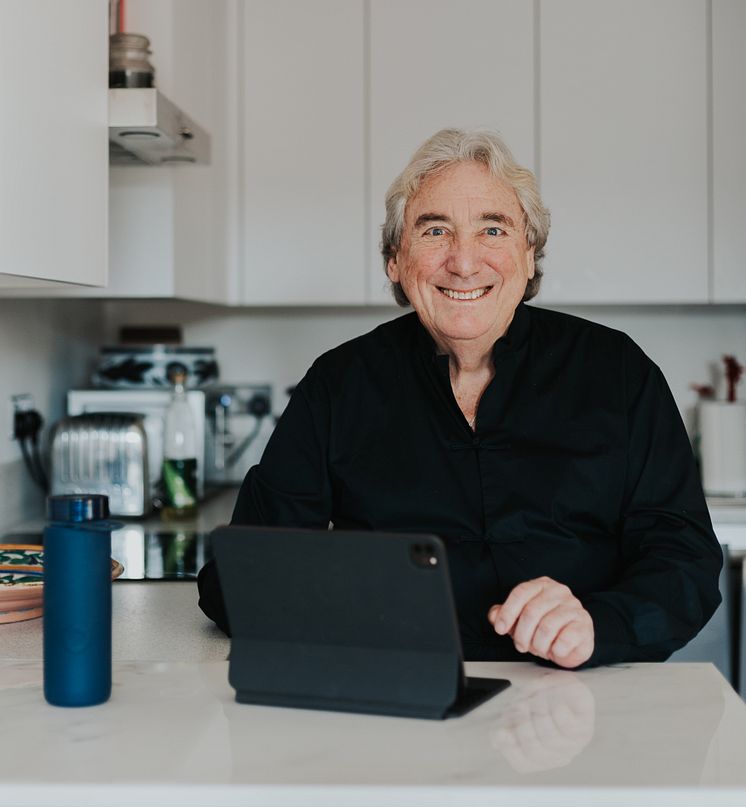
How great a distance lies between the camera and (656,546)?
4.57 ft

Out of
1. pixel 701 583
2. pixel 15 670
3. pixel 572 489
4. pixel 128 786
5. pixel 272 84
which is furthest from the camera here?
pixel 272 84

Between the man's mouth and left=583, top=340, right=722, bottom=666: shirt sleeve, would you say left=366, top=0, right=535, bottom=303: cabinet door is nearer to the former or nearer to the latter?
the man's mouth

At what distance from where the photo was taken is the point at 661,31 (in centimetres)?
276

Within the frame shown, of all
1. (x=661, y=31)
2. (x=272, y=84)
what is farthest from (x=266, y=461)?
(x=661, y=31)

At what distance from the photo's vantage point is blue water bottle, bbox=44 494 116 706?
1001 mm

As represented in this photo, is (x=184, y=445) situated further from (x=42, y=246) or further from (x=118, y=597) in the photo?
(x=42, y=246)

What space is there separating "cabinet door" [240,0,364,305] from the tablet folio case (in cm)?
187

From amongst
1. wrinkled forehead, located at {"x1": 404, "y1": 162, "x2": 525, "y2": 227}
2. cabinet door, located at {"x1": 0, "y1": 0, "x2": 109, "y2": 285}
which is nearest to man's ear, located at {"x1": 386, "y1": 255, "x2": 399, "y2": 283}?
wrinkled forehead, located at {"x1": 404, "y1": 162, "x2": 525, "y2": 227}

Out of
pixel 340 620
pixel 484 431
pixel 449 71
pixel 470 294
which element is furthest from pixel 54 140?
pixel 449 71

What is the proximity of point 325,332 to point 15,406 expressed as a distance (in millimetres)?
995

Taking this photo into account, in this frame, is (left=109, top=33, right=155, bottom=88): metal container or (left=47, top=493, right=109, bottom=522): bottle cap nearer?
(left=47, top=493, right=109, bottom=522): bottle cap

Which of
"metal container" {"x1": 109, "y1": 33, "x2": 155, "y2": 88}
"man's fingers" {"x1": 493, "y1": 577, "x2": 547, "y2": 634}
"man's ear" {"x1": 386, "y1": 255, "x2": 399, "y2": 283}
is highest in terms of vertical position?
"metal container" {"x1": 109, "y1": 33, "x2": 155, "y2": 88}

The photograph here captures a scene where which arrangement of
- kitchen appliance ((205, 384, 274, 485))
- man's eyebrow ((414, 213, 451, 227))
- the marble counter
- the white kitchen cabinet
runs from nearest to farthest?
1. the marble counter
2. man's eyebrow ((414, 213, 451, 227))
3. the white kitchen cabinet
4. kitchen appliance ((205, 384, 274, 485))

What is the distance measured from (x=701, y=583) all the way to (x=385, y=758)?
599mm
